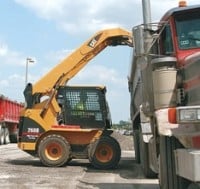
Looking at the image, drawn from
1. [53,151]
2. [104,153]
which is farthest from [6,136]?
[104,153]

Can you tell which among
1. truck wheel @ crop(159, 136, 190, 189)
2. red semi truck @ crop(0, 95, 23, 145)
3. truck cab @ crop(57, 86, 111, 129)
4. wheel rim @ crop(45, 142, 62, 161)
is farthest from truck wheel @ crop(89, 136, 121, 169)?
red semi truck @ crop(0, 95, 23, 145)

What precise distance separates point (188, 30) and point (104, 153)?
9.59 metres

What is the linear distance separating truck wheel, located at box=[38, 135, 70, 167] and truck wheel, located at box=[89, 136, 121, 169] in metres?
0.86

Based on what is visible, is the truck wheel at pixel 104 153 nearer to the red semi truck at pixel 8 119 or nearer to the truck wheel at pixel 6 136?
the red semi truck at pixel 8 119

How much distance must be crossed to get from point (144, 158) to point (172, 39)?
6232mm

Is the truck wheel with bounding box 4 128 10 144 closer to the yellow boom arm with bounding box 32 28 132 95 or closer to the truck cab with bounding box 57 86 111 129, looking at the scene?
the yellow boom arm with bounding box 32 28 132 95

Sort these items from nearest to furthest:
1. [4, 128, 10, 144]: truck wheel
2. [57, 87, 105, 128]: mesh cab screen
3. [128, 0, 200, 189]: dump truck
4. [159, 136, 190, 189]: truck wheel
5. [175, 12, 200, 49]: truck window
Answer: [128, 0, 200, 189]: dump truck → [159, 136, 190, 189]: truck wheel → [175, 12, 200, 49]: truck window → [57, 87, 105, 128]: mesh cab screen → [4, 128, 10, 144]: truck wheel

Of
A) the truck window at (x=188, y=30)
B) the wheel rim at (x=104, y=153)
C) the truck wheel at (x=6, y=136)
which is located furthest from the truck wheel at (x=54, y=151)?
the truck wheel at (x=6, y=136)

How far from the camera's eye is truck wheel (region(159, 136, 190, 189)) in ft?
28.0

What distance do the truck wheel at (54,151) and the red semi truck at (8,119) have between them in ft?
62.1

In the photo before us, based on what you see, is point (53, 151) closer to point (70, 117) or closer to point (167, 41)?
point (70, 117)

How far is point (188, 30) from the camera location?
29.0ft

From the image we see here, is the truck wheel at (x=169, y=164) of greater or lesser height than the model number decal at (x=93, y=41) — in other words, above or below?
below

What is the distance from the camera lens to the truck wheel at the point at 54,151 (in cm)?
1773
